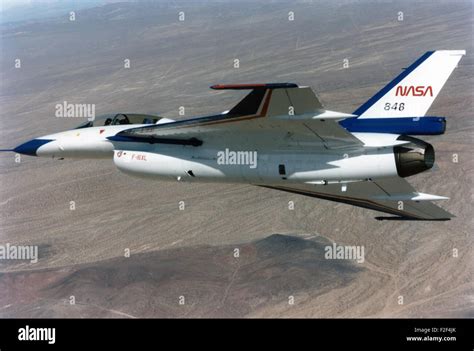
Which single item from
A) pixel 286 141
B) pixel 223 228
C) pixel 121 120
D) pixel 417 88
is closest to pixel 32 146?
pixel 121 120

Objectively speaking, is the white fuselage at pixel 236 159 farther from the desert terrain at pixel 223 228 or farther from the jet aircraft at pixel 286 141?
the desert terrain at pixel 223 228

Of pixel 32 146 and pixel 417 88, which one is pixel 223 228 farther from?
pixel 417 88

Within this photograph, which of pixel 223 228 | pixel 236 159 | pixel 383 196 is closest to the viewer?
pixel 236 159

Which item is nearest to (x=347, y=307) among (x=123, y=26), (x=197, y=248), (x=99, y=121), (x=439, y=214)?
(x=197, y=248)

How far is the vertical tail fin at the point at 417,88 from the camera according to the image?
24703 mm

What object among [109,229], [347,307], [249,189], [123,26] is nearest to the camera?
[347,307]

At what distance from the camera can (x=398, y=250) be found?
7056cm

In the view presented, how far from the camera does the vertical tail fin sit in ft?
81.0

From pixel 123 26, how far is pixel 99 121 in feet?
539

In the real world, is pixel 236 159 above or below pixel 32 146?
below

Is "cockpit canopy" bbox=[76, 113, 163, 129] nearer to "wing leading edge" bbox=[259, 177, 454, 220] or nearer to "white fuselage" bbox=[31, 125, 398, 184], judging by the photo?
"white fuselage" bbox=[31, 125, 398, 184]

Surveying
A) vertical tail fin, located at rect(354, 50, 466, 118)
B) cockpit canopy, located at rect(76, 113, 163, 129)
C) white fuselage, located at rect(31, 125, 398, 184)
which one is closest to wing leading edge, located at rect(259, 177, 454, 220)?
vertical tail fin, located at rect(354, 50, 466, 118)

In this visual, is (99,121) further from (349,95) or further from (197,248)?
(349,95)

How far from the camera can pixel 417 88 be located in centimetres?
2491
